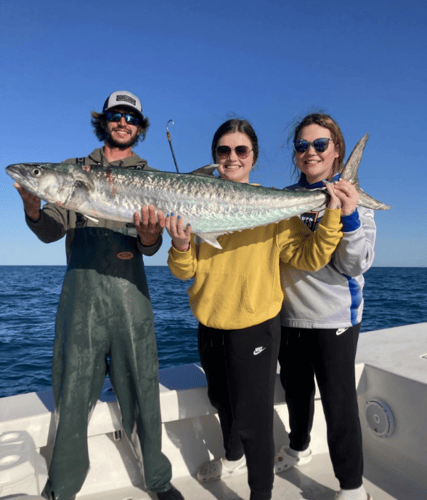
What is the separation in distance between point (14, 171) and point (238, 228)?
57.9 inches

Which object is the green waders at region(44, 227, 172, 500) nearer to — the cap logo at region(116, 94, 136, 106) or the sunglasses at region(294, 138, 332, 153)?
the cap logo at region(116, 94, 136, 106)

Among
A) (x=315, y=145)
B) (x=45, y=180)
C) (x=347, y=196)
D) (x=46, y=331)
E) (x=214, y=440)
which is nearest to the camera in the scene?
(x=347, y=196)

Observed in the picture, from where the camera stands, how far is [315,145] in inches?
103

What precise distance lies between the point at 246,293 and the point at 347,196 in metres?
0.86

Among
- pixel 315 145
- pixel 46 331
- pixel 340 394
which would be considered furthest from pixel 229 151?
pixel 46 331

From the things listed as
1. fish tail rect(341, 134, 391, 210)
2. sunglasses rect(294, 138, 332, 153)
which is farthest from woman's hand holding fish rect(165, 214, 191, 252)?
fish tail rect(341, 134, 391, 210)

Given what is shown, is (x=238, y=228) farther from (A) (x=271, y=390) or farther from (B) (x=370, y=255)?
(A) (x=271, y=390)

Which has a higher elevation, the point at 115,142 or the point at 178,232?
Answer: the point at 115,142

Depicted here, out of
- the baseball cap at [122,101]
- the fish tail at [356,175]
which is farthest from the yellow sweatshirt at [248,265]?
the baseball cap at [122,101]

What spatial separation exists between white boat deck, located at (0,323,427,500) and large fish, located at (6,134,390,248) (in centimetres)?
139

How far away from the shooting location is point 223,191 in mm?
2674

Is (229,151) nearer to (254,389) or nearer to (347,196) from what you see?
(347,196)

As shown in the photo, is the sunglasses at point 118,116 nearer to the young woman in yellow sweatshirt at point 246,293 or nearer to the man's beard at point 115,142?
the man's beard at point 115,142

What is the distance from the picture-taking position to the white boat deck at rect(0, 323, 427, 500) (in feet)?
9.21
